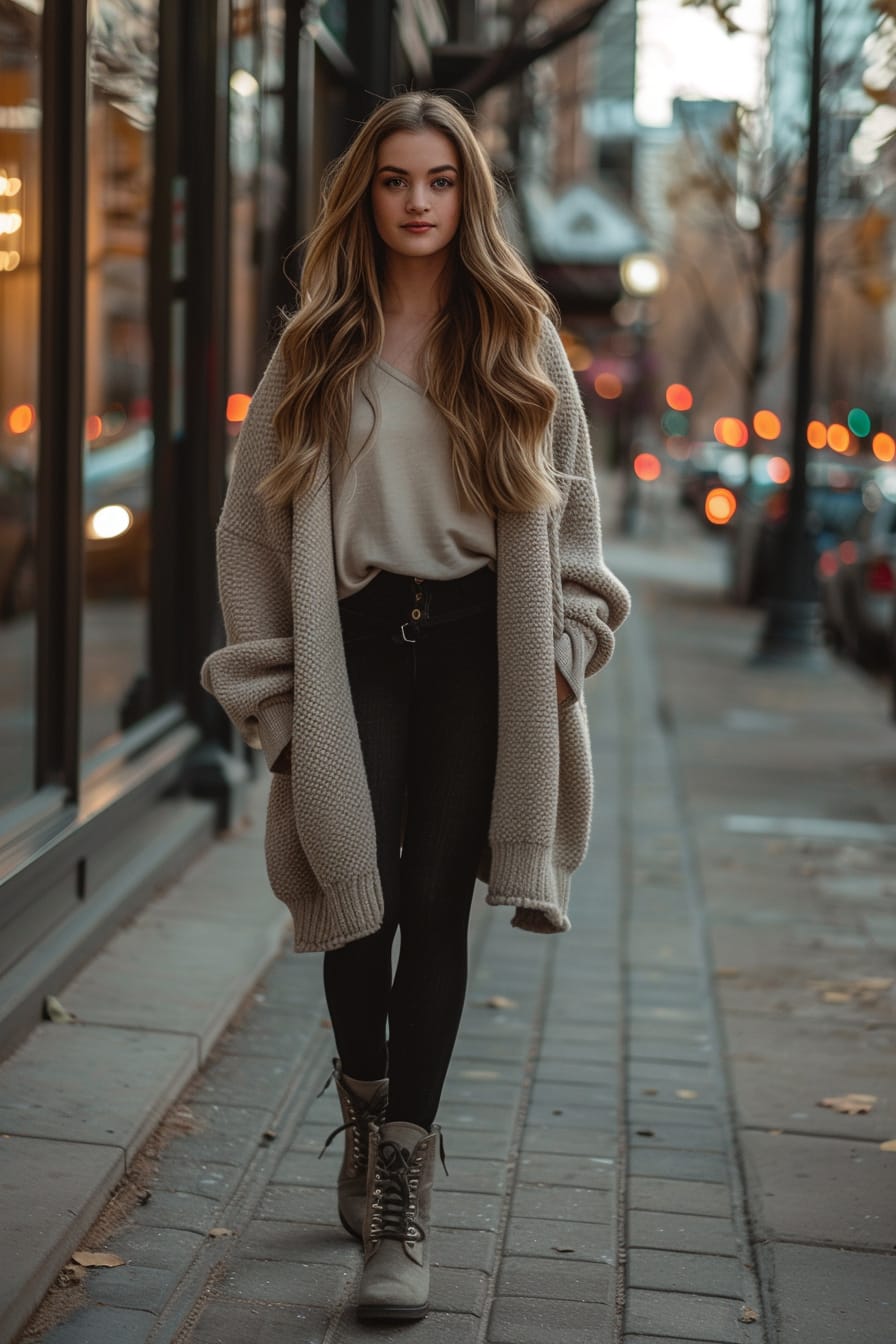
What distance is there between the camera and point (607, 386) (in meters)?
71.4

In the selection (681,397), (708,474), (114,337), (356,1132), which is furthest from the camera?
(681,397)

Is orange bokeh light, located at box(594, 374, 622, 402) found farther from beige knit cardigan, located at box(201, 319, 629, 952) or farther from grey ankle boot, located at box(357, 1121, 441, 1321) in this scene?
grey ankle boot, located at box(357, 1121, 441, 1321)

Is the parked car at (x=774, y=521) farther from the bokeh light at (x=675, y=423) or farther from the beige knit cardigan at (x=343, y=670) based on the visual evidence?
the bokeh light at (x=675, y=423)

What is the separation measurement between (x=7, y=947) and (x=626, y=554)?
1004 inches

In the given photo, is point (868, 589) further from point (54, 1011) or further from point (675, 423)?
point (675, 423)

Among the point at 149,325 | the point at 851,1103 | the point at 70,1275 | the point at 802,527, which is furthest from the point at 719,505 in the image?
the point at 70,1275

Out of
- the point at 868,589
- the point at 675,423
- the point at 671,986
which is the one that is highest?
the point at 675,423

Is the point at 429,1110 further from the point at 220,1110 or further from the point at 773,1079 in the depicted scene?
the point at 773,1079

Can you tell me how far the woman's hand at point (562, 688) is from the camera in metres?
3.36

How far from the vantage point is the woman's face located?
324 cm

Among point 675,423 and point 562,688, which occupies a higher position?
point 675,423

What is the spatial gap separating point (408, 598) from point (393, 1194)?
1.09 m

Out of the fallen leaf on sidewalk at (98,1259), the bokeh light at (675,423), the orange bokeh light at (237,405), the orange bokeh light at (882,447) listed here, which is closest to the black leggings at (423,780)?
the fallen leaf on sidewalk at (98,1259)

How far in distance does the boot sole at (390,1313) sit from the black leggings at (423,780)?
328mm
